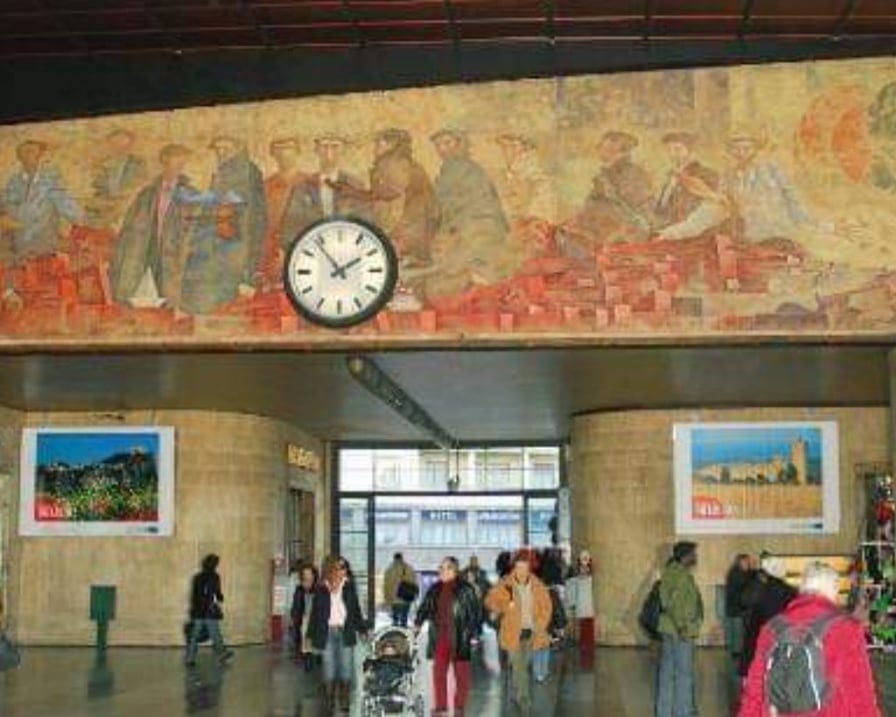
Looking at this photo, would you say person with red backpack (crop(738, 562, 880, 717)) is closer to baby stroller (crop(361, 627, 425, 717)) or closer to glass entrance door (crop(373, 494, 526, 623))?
baby stroller (crop(361, 627, 425, 717))

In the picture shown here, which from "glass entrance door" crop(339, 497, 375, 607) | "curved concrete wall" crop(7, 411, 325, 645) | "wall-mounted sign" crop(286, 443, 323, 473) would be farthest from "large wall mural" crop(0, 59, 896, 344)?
"glass entrance door" crop(339, 497, 375, 607)

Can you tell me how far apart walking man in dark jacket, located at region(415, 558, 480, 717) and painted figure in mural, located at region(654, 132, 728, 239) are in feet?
11.9

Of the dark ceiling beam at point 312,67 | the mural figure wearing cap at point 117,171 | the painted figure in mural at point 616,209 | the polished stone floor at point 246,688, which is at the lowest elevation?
the polished stone floor at point 246,688

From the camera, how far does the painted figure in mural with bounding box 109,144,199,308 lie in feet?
44.4

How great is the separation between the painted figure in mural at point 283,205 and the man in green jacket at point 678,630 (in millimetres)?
4365

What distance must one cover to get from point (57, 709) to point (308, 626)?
250 centimetres

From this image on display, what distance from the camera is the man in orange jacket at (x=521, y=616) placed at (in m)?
13.5

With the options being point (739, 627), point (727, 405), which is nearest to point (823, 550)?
point (727, 405)

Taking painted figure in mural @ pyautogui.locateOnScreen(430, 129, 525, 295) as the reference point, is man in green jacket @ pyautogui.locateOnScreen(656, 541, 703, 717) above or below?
below

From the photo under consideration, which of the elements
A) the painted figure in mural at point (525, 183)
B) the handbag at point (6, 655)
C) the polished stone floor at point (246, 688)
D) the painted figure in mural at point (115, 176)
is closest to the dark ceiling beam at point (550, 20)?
the painted figure in mural at point (525, 183)

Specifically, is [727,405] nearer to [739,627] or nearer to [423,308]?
[739,627]

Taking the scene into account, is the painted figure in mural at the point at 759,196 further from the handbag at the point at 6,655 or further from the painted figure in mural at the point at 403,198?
the handbag at the point at 6,655

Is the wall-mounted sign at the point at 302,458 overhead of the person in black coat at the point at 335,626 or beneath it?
overhead

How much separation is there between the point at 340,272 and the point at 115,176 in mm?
2368
